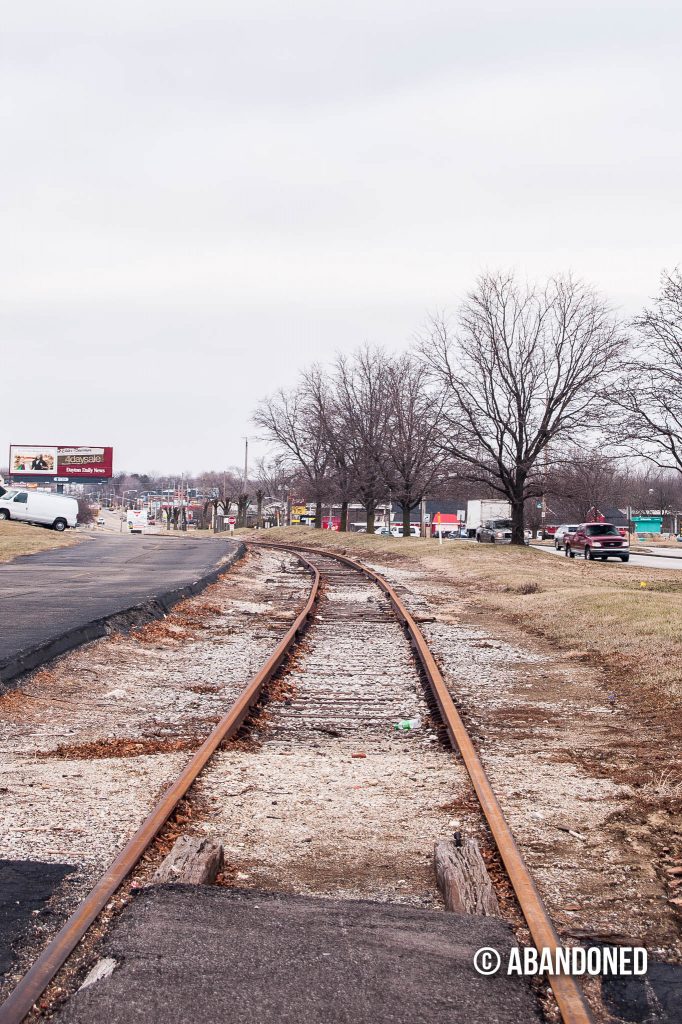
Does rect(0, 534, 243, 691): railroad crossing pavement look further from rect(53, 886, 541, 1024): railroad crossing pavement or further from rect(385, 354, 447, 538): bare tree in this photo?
rect(385, 354, 447, 538): bare tree

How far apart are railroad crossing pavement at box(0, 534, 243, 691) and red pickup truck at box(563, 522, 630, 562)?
15841mm

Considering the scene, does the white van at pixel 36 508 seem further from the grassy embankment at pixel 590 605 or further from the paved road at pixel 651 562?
the paved road at pixel 651 562

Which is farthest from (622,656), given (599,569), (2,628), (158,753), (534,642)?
(599,569)

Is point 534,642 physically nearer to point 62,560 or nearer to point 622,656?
point 622,656

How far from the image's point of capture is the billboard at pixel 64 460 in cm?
10338

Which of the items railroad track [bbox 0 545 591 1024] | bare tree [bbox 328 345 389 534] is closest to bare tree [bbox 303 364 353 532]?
bare tree [bbox 328 345 389 534]

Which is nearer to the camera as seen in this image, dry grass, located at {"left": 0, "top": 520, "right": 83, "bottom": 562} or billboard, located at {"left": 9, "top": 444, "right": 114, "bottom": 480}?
dry grass, located at {"left": 0, "top": 520, "right": 83, "bottom": 562}

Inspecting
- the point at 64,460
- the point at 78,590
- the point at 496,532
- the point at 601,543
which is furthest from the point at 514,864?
the point at 64,460

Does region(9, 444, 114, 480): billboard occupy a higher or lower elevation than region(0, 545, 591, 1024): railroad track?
higher

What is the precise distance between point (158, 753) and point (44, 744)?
0.94 metres

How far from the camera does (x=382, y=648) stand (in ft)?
41.6

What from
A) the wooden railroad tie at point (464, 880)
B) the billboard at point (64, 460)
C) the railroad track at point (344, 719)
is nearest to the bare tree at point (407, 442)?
the railroad track at point (344, 719)

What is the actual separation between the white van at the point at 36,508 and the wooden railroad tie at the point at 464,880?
55.6m

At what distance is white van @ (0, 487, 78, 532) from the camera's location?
5734 cm
